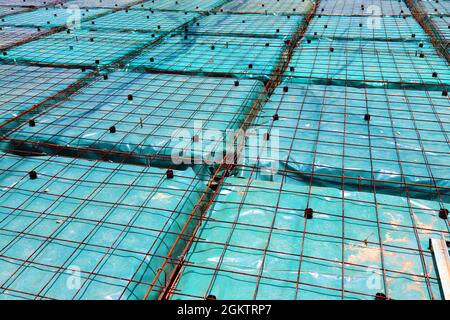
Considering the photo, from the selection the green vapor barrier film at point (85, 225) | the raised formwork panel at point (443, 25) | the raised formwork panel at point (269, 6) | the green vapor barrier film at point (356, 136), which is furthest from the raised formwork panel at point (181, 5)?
the green vapor barrier film at point (85, 225)

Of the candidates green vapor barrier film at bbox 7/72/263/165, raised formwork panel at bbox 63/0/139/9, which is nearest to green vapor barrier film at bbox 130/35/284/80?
green vapor barrier film at bbox 7/72/263/165

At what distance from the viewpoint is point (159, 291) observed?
670 cm

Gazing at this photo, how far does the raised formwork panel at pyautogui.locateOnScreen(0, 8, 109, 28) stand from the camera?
80.1 feet

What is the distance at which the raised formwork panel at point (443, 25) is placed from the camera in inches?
755

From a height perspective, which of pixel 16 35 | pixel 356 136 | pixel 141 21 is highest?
pixel 141 21

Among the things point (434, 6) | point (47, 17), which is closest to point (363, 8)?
point (434, 6)

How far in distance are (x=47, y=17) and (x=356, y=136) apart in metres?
24.1

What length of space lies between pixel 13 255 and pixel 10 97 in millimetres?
8803

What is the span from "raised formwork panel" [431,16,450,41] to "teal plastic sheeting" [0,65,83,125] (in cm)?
1812

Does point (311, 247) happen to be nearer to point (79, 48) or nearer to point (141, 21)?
point (79, 48)

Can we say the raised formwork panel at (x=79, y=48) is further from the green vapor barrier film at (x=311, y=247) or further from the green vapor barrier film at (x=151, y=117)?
the green vapor barrier film at (x=311, y=247)

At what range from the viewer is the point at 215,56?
17703 mm

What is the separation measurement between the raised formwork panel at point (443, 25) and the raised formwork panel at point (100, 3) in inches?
870

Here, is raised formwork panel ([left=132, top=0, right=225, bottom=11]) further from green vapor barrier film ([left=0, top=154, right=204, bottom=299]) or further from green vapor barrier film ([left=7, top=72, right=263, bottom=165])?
green vapor barrier film ([left=0, top=154, right=204, bottom=299])
